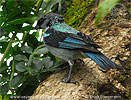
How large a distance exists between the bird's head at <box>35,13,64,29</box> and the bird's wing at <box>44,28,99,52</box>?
0.67 ft

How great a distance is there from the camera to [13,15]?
197cm

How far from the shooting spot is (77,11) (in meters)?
2.74

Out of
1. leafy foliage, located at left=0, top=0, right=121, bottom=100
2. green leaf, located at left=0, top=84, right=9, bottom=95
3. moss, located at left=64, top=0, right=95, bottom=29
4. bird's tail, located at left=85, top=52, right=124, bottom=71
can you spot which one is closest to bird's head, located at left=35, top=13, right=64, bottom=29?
leafy foliage, located at left=0, top=0, right=121, bottom=100

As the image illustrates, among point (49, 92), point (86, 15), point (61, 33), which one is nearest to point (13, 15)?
point (61, 33)

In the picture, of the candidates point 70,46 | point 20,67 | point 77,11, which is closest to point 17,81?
point 20,67

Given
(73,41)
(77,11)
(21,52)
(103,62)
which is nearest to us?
(103,62)

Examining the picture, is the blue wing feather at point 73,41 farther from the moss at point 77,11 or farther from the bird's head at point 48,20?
the moss at point 77,11

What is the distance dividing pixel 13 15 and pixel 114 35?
3.75 ft

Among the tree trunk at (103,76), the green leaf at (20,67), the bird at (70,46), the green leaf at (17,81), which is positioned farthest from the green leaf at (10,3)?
the tree trunk at (103,76)

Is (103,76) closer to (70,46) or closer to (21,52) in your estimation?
(70,46)

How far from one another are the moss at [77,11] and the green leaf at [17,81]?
113 centimetres

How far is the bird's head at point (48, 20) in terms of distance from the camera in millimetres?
2172

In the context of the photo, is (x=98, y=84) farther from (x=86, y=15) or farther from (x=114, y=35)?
(x=86, y=15)

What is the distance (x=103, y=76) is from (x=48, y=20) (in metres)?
0.94
